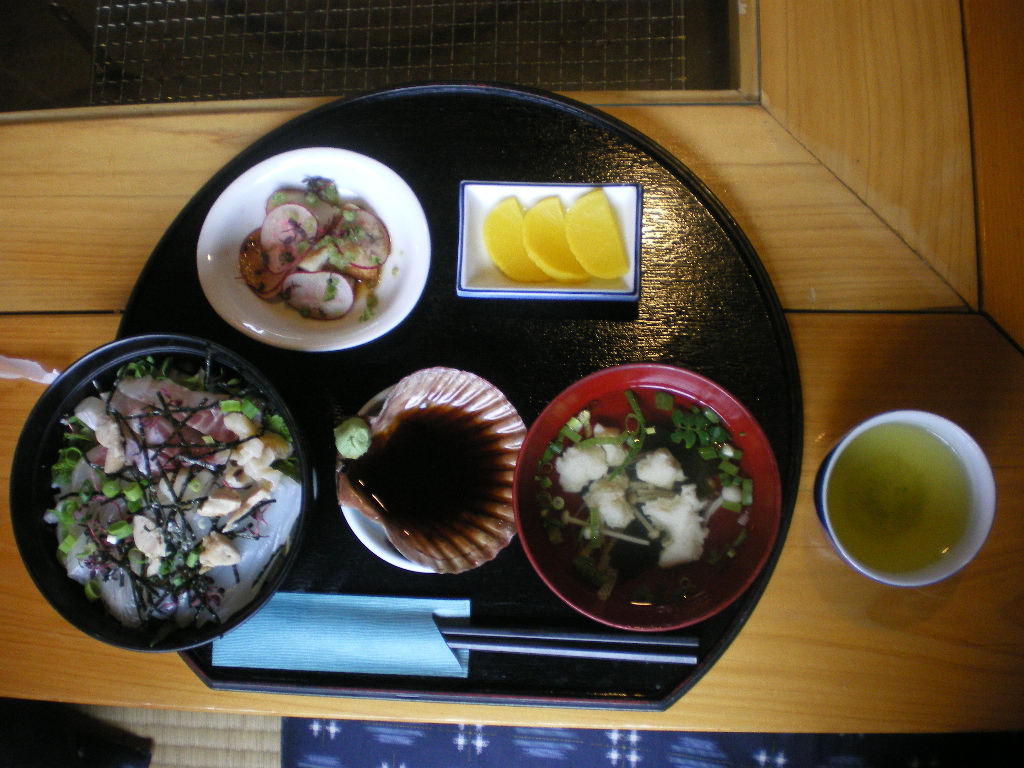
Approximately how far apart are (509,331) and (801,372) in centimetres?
62

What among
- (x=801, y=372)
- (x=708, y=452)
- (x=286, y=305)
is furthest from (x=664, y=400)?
(x=286, y=305)

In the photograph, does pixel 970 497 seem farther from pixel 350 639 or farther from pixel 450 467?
pixel 350 639

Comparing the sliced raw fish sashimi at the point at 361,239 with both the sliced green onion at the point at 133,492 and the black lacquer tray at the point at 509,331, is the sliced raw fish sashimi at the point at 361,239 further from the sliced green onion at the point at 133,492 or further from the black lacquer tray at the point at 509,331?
the sliced green onion at the point at 133,492

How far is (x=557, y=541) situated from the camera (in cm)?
123

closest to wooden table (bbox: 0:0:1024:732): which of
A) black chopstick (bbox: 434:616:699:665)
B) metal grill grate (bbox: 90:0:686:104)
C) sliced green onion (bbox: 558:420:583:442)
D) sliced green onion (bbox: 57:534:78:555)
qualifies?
black chopstick (bbox: 434:616:699:665)

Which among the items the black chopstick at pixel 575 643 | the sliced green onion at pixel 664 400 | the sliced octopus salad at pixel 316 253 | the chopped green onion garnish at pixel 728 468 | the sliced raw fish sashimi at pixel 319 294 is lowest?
the black chopstick at pixel 575 643

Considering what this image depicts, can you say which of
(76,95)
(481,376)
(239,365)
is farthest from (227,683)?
(76,95)

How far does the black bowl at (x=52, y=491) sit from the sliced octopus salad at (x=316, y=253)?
244mm

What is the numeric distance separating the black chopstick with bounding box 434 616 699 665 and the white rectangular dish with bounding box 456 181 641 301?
2.21ft

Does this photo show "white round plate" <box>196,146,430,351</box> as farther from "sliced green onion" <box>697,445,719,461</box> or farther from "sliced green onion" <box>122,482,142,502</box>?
"sliced green onion" <box>697,445,719,461</box>

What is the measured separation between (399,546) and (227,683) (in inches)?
18.7

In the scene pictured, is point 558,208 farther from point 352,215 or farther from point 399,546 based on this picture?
point 399,546

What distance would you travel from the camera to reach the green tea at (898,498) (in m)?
1.18

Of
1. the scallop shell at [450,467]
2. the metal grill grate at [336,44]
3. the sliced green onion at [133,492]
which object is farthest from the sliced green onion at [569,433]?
the metal grill grate at [336,44]
